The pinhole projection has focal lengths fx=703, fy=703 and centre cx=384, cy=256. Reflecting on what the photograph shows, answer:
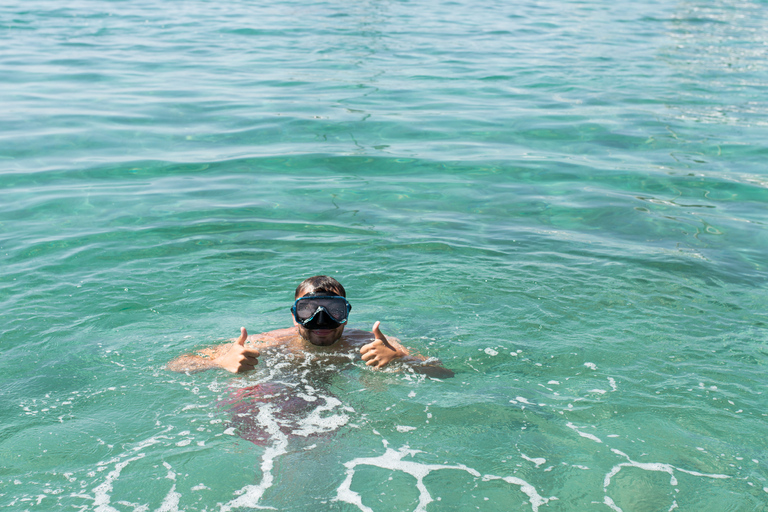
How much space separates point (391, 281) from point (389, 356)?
190cm

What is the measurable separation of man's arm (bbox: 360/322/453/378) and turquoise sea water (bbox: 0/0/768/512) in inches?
4.0

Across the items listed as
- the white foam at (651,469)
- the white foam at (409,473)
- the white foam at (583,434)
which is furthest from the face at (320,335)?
the white foam at (651,469)

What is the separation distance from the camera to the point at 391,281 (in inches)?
258

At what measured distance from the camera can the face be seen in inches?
190

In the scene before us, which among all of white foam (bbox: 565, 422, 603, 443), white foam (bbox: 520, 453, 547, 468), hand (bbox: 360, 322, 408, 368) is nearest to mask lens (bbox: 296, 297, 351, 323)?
hand (bbox: 360, 322, 408, 368)

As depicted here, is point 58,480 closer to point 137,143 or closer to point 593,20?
point 137,143

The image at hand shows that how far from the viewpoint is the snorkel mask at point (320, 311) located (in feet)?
15.3

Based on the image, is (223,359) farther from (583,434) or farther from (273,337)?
(583,434)

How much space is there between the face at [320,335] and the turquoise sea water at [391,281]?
198 millimetres

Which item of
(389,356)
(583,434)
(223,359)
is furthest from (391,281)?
(583,434)

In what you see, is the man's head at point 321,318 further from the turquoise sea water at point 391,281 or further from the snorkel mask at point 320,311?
the turquoise sea water at point 391,281

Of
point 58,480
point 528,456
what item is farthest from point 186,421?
point 528,456

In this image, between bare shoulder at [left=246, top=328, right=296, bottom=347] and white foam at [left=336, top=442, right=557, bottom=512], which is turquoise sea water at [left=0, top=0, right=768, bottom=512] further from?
bare shoulder at [left=246, top=328, right=296, bottom=347]

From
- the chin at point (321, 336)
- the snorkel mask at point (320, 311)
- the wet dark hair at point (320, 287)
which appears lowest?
the chin at point (321, 336)
